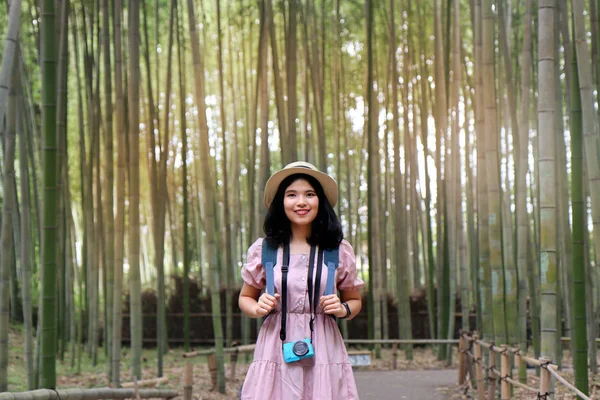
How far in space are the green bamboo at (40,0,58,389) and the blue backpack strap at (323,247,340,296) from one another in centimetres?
110

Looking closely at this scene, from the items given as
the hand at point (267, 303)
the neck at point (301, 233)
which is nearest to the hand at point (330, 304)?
the hand at point (267, 303)

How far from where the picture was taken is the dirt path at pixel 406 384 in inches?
191

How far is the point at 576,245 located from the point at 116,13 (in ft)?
9.20

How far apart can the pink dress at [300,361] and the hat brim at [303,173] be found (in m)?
0.20

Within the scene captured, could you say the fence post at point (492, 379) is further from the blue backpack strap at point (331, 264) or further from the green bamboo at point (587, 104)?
the blue backpack strap at point (331, 264)

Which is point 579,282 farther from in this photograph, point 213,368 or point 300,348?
point 213,368

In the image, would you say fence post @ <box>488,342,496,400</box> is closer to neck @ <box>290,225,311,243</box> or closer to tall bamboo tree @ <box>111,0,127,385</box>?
tall bamboo tree @ <box>111,0,127,385</box>

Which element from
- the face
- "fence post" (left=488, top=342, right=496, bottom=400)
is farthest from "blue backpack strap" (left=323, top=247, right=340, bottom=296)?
"fence post" (left=488, top=342, right=496, bottom=400)

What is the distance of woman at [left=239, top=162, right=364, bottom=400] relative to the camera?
1.88m

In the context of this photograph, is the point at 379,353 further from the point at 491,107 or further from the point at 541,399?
the point at 541,399

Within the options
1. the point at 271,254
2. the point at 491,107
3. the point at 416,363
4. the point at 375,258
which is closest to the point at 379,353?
the point at 416,363

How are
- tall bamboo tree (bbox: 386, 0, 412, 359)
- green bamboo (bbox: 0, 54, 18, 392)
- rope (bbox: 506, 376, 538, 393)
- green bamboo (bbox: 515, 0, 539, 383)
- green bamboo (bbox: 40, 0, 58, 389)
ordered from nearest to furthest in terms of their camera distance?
1. green bamboo (bbox: 40, 0, 58, 389)
2. rope (bbox: 506, 376, 538, 393)
3. green bamboo (bbox: 0, 54, 18, 392)
4. green bamboo (bbox: 515, 0, 539, 383)
5. tall bamboo tree (bbox: 386, 0, 412, 359)

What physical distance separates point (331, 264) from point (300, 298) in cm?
12

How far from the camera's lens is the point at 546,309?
3.03m
